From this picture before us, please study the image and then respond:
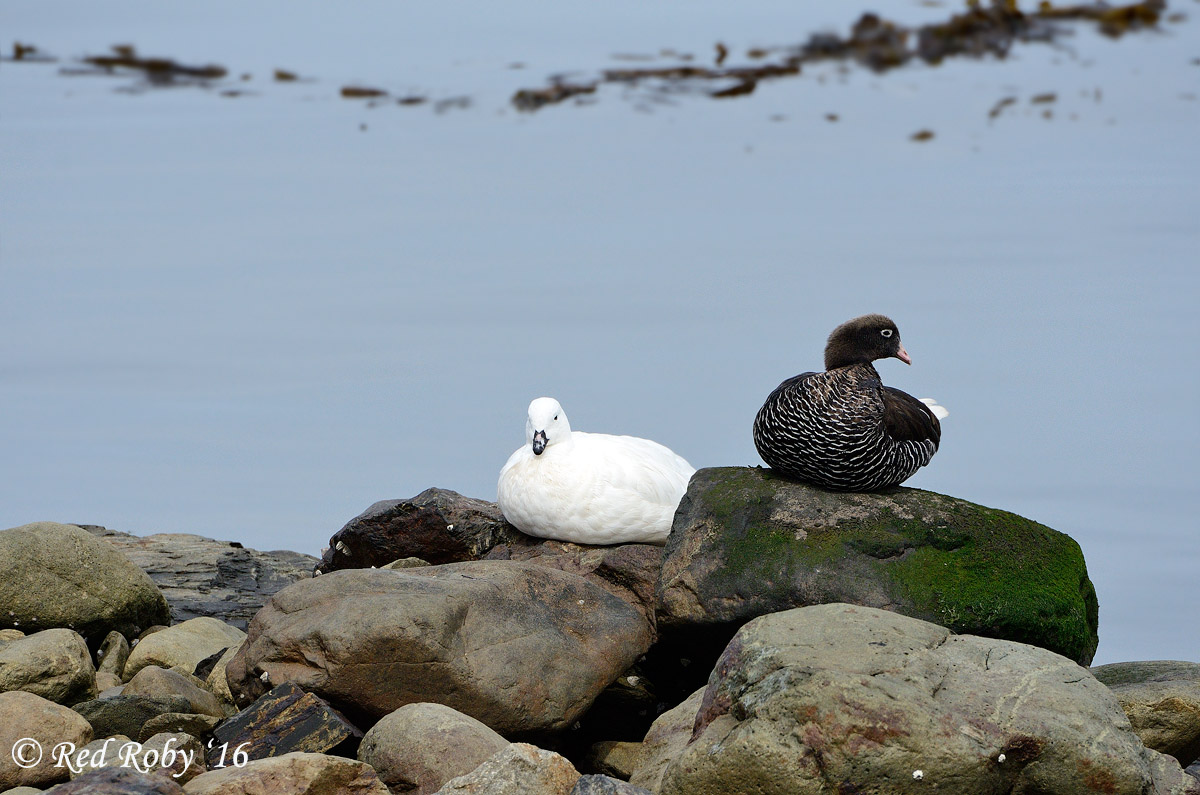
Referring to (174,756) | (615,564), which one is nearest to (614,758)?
(615,564)

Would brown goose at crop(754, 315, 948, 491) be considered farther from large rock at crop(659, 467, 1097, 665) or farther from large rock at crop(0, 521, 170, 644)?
large rock at crop(0, 521, 170, 644)

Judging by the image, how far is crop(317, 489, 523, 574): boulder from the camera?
11.0 m

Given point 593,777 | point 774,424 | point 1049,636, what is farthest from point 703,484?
point 593,777

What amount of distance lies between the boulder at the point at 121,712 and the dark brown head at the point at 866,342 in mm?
5049

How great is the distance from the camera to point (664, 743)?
830 centimetres

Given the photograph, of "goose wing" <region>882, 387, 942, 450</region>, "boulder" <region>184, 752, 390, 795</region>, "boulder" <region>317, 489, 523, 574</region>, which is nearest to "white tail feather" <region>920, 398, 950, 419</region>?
"goose wing" <region>882, 387, 942, 450</region>

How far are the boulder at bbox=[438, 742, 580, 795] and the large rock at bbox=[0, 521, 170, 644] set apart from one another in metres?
4.78

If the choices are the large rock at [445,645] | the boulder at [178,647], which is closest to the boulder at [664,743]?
the large rock at [445,645]

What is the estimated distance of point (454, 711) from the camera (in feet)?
26.0

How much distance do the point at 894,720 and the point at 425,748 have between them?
2637 millimetres

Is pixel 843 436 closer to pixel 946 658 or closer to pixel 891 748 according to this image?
pixel 946 658

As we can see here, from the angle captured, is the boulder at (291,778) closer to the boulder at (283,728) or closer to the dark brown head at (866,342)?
the boulder at (283,728)

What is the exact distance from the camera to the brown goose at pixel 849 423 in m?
9.11

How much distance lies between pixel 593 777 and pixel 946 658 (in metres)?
2.03
